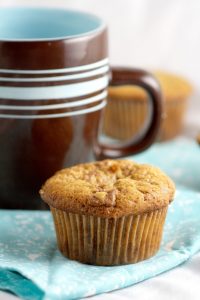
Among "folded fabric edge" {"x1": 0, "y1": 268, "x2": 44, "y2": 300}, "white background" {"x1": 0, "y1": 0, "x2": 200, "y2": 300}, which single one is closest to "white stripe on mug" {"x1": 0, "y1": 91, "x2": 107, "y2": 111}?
"folded fabric edge" {"x1": 0, "y1": 268, "x2": 44, "y2": 300}

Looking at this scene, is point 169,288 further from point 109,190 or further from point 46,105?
point 46,105

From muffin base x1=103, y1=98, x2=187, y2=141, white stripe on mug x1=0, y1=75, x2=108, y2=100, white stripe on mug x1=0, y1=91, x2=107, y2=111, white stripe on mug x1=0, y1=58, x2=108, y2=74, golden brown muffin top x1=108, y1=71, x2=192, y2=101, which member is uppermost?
white stripe on mug x1=0, y1=58, x2=108, y2=74

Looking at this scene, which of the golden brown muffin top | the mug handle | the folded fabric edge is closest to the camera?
the folded fabric edge

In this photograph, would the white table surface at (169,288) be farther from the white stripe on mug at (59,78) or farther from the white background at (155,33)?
the white background at (155,33)

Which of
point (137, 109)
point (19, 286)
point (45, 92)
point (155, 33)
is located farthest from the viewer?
point (155, 33)

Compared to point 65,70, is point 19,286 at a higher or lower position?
lower

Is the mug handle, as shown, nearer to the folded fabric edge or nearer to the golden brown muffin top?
the golden brown muffin top

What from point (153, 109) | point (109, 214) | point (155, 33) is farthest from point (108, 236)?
point (155, 33)

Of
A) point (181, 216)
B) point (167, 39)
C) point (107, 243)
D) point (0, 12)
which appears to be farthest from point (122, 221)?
point (167, 39)
